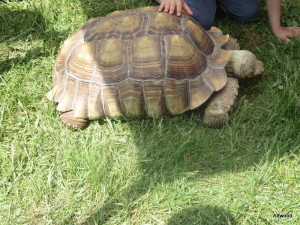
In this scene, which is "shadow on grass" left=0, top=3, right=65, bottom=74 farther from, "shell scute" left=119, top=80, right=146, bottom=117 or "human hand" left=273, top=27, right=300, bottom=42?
"human hand" left=273, top=27, right=300, bottom=42

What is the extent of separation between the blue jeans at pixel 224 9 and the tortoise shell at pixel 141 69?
60cm

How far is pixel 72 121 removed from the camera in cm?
305

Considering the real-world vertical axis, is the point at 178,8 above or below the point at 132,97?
above

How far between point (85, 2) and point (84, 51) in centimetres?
164

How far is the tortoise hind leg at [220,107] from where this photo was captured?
2910 mm

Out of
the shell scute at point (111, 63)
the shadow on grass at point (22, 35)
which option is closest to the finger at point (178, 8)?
the shell scute at point (111, 63)

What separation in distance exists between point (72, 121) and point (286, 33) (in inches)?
102

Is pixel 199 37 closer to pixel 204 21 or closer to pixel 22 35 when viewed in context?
pixel 204 21

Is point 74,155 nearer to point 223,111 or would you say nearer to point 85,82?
point 85,82

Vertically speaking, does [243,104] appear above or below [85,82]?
below

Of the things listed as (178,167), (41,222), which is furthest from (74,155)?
(178,167)

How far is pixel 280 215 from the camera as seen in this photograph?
96.3 inches

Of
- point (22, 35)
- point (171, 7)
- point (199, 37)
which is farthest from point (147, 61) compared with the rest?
point (22, 35)

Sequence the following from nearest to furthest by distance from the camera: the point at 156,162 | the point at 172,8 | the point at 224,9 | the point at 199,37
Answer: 1. the point at 156,162
2. the point at 199,37
3. the point at 172,8
4. the point at 224,9
